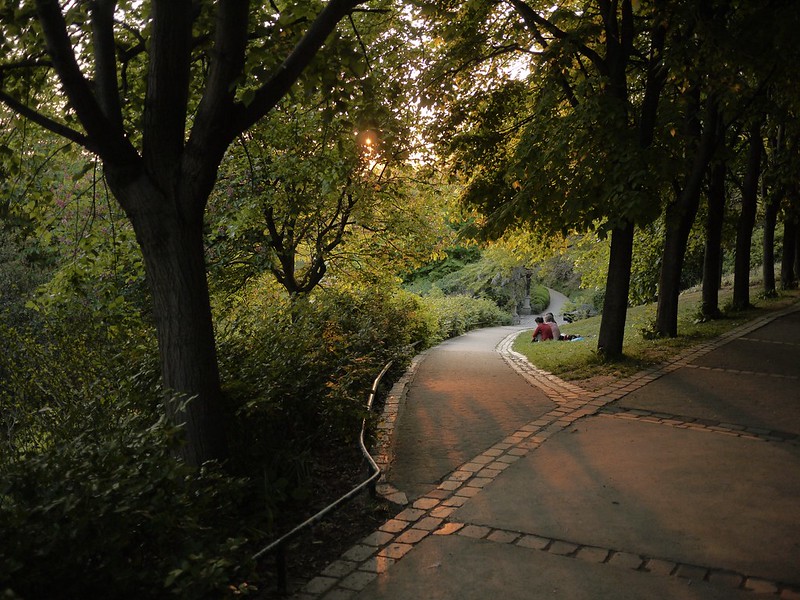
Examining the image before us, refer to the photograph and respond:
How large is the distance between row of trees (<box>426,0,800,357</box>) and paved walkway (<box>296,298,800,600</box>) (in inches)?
117

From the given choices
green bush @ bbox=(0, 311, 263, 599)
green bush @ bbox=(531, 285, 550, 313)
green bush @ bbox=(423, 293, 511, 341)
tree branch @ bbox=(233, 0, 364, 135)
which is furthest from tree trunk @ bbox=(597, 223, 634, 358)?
green bush @ bbox=(531, 285, 550, 313)

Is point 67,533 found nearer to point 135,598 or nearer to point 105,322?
point 135,598

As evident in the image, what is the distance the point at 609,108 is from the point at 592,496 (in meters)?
6.52

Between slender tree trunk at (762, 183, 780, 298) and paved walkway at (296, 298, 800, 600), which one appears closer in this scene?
paved walkway at (296, 298, 800, 600)

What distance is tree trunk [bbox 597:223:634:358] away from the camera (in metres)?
12.2

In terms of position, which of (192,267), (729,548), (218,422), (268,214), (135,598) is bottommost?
(729,548)

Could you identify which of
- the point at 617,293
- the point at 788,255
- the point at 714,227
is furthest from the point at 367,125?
the point at 788,255

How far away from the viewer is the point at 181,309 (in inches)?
204

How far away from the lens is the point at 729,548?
15.5 ft

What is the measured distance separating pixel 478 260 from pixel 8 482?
44028 mm

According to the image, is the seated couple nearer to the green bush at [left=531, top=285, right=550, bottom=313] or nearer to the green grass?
the green grass

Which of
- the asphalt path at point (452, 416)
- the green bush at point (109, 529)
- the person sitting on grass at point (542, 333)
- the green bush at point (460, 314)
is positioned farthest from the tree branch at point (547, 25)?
the green bush at point (460, 314)

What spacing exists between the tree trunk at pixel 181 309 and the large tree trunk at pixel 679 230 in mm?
10962

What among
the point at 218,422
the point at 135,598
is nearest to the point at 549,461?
the point at 218,422
